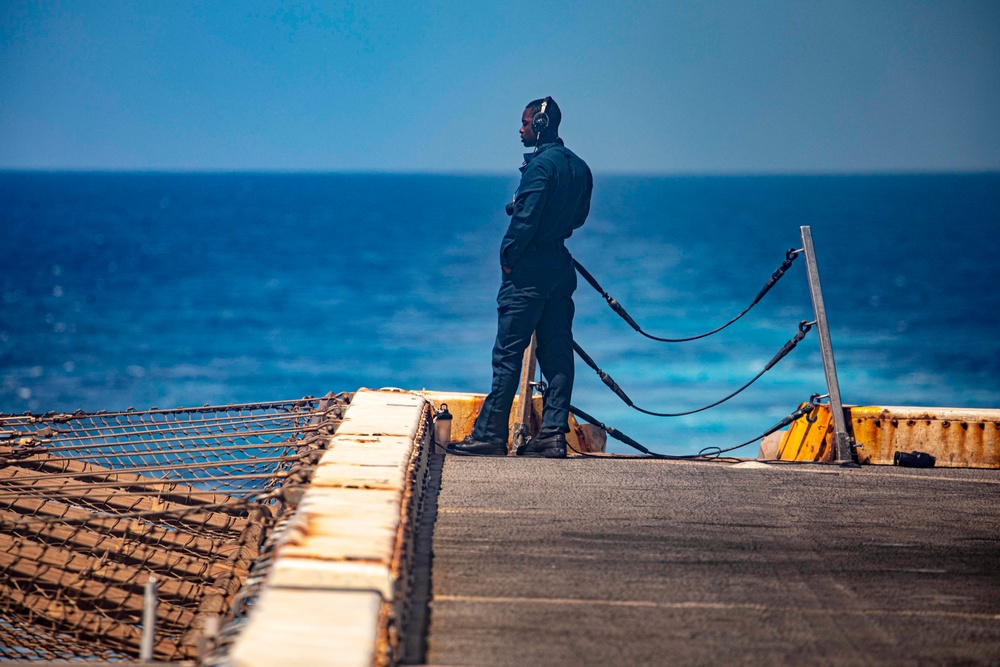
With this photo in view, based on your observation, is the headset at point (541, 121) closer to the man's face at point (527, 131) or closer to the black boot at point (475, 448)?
the man's face at point (527, 131)

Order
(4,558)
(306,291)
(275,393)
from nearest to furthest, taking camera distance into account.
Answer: (4,558)
(275,393)
(306,291)

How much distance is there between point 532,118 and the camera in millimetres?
7562

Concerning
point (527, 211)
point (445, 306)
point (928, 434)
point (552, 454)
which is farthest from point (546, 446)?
point (445, 306)

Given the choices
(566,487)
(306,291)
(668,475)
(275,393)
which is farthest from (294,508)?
(306,291)

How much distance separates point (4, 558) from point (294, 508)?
209 centimetres

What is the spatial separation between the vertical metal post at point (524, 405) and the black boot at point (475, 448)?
228 mm

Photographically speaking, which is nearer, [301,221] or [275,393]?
[275,393]

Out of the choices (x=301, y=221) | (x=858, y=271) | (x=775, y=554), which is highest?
(x=301, y=221)

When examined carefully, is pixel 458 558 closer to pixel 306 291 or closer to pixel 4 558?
pixel 4 558

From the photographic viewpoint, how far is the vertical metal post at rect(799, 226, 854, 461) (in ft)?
24.1

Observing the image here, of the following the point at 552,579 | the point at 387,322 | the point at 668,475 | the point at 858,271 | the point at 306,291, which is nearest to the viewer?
the point at 552,579

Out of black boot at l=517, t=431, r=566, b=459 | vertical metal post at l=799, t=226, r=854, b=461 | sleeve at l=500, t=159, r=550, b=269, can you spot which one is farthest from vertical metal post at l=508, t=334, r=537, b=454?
vertical metal post at l=799, t=226, r=854, b=461

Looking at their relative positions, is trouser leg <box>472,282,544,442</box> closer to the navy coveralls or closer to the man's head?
the navy coveralls

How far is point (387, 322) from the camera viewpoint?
215ft
